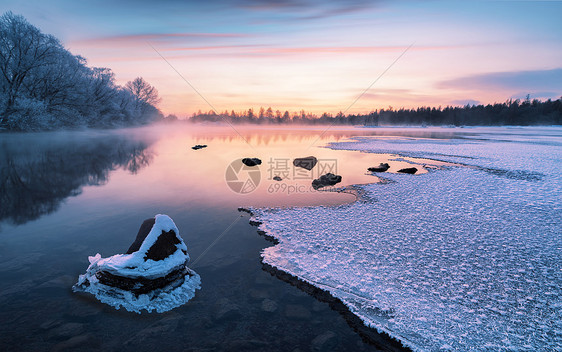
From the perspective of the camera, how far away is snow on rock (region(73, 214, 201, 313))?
4.89 metres

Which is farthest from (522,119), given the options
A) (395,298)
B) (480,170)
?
(395,298)

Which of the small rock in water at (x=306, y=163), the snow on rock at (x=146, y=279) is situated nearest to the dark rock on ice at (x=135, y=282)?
the snow on rock at (x=146, y=279)

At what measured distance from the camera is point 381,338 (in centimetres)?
414

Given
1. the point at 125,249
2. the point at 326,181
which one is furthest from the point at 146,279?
the point at 326,181

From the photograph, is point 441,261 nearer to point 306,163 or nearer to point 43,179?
point 306,163

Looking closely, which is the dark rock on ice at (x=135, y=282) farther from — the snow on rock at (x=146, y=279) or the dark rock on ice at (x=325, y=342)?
the dark rock on ice at (x=325, y=342)

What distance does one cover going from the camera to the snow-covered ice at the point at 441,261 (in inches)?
167

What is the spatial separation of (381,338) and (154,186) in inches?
519

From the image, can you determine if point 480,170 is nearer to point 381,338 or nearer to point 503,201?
point 503,201

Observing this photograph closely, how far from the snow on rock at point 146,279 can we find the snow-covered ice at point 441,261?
6.75ft

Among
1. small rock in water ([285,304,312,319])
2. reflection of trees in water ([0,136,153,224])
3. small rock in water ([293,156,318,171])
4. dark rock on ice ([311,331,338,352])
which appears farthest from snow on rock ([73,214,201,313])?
small rock in water ([293,156,318,171])

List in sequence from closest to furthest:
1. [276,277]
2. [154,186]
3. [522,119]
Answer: [276,277]
[154,186]
[522,119]

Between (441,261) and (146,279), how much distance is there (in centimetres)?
638

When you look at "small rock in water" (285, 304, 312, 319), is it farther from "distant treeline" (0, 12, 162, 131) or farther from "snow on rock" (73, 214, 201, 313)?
"distant treeline" (0, 12, 162, 131)
